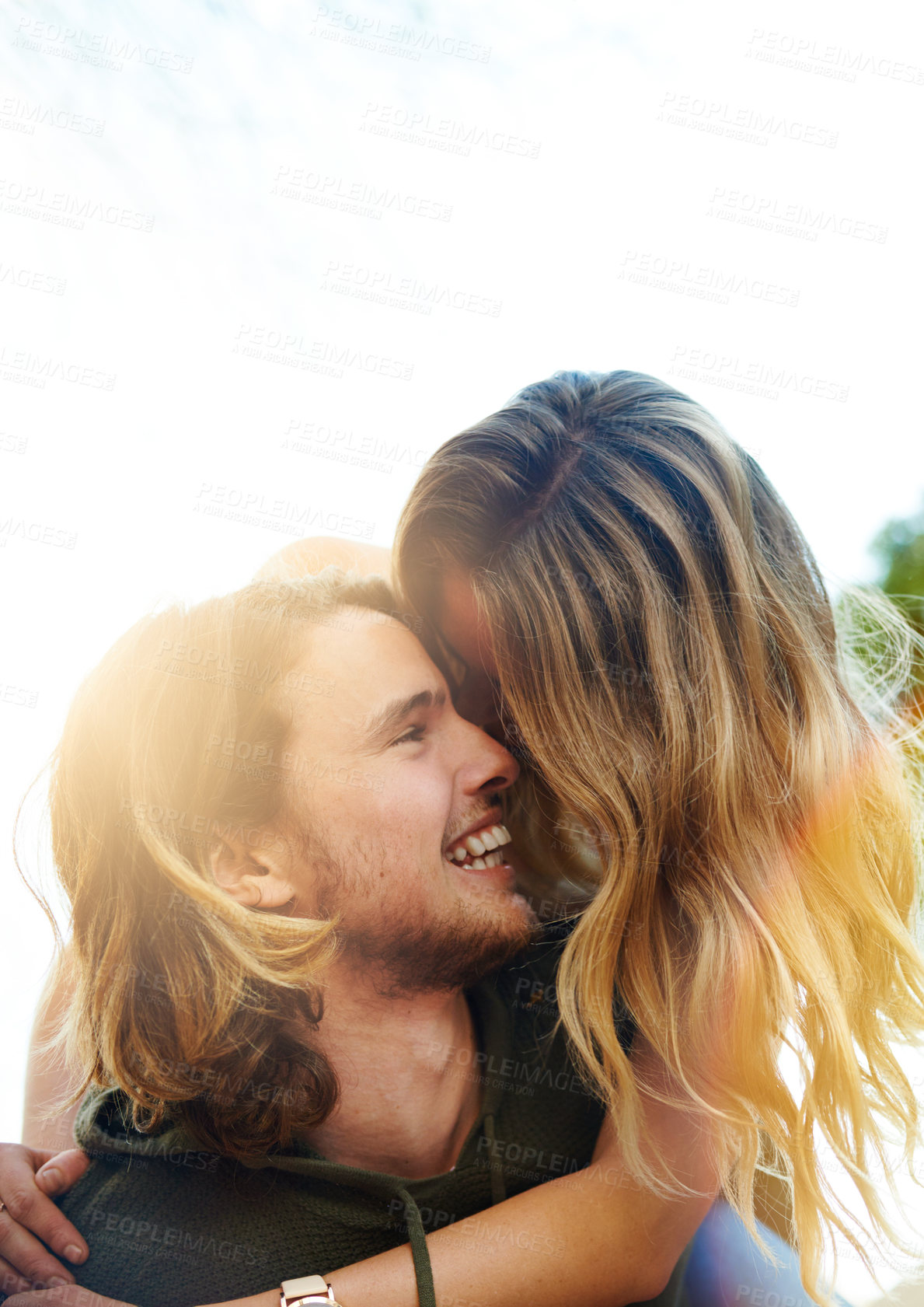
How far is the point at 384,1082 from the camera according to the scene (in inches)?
49.3

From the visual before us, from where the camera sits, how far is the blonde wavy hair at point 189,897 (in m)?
1.20

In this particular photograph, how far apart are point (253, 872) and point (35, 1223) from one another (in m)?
0.60

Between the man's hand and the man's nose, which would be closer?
the man's hand

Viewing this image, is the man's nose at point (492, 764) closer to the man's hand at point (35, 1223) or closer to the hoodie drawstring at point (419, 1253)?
the hoodie drawstring at point (419, 1253)

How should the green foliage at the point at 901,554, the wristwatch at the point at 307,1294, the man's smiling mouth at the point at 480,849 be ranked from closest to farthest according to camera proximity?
the wristwatch at the point at 307,1294
the man's smiling mouth at the point at 480,849
the green foliage at the point at 901,554

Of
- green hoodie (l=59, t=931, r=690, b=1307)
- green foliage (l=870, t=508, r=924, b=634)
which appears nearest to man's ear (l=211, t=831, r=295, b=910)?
green hoodie (l=59, t=931, r=690, b=1307)

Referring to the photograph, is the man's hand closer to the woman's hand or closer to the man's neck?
the woman's hand

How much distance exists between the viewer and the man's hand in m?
1.16

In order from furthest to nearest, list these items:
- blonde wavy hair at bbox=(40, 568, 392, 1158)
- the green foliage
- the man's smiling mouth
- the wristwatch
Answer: the green foliage < the man's smiling mouth < blonde wavy hair at bbox=(40, 568, 392, 1158) < the wristwatch

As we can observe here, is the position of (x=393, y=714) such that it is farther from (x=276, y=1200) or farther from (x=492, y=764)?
(x=276, y=1200)

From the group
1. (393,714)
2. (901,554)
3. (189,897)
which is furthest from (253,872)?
(901,554)

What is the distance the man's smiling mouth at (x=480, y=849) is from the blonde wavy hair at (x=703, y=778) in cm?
13

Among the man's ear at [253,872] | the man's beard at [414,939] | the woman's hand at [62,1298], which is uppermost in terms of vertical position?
the man's ear at [253,872]

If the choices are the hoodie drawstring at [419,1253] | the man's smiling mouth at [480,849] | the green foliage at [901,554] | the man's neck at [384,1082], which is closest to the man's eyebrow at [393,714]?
the man's smiling mouth at [480,849]
